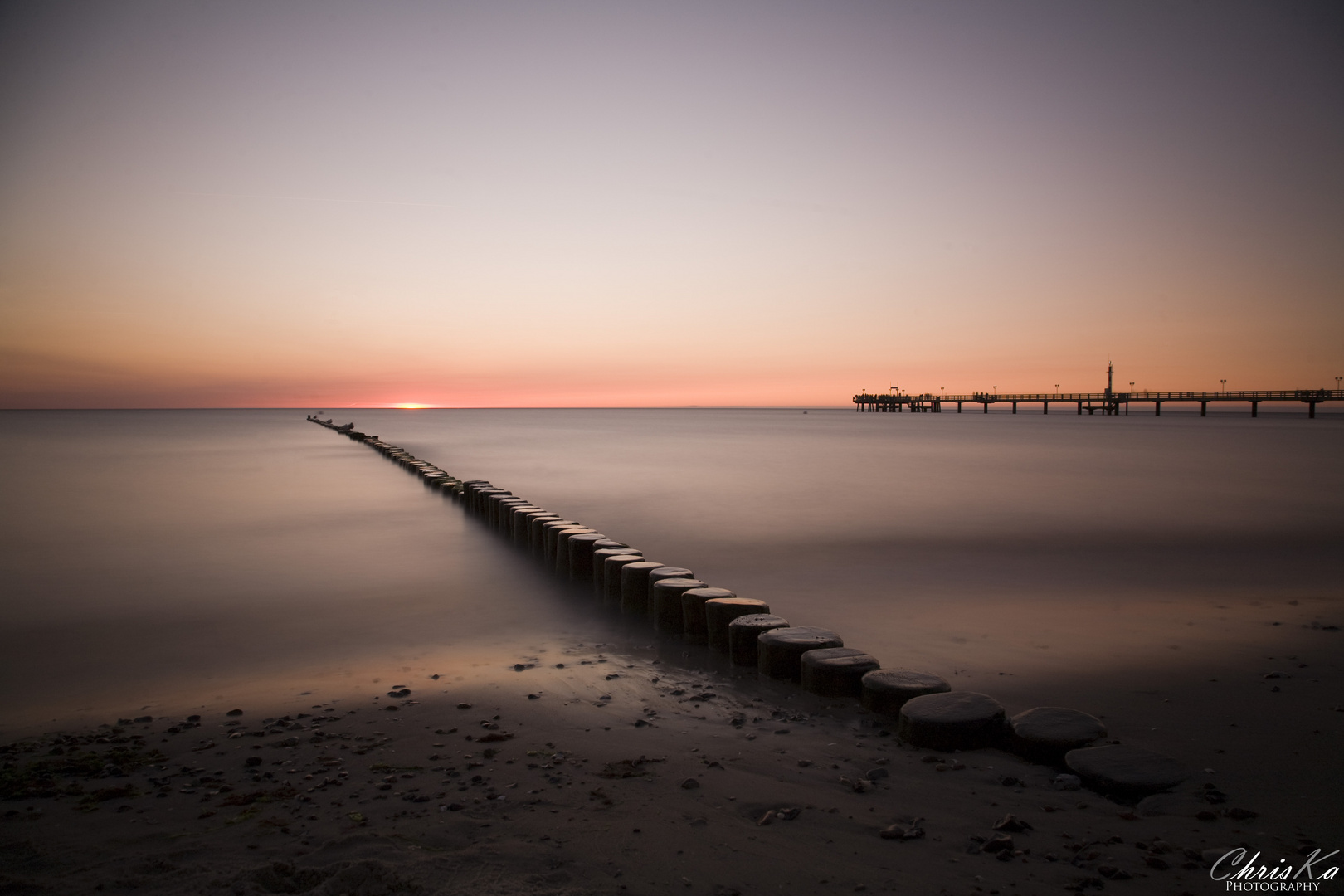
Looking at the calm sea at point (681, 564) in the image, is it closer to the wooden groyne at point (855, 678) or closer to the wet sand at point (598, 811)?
the wooden groyne at point (855, 678)

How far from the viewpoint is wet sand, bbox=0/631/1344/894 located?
10.1ft

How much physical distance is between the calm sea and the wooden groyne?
472mm

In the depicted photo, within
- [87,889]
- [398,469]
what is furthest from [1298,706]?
[398,469]

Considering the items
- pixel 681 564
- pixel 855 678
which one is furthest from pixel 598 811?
pixel 681 564

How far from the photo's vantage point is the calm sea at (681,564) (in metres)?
6.38

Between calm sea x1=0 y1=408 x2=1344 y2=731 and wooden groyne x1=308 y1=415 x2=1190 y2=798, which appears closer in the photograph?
wooden groyne x1=308 y1=415 x2=1190 y2=798

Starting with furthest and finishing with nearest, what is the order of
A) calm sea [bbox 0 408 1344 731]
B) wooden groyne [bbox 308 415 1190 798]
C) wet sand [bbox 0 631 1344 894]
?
calm sea [bbox 0 408 1344 731] → wooden groyne [bbox 308 415 1190 798] → wet sand [bbox 0 631 1344 894]

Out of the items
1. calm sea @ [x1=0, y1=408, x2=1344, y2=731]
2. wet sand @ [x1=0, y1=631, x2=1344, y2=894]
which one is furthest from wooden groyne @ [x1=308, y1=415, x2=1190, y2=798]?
calm sea @ [x1=0, y1=408, x2=1344, y2=731]

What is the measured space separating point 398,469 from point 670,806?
25871 mm

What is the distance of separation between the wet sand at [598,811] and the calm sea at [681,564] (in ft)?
4.64

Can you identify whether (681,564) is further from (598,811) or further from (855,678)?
(598,811)

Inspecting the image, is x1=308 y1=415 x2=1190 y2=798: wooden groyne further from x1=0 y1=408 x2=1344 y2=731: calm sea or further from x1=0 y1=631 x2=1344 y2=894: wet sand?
x1=0 y1=408 x2=1344 y2=731: calm sea

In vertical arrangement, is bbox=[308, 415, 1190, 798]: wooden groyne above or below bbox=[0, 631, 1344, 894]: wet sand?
above

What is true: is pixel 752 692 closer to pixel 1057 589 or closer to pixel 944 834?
pixel 944 834
